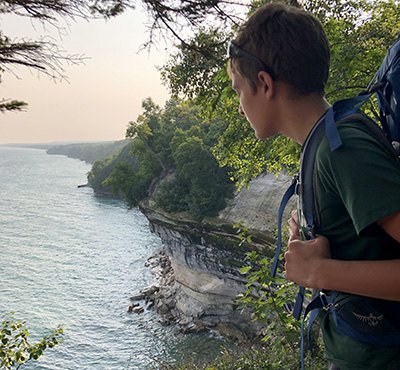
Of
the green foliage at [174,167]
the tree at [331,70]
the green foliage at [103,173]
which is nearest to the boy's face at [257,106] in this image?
the tree at [331,70]

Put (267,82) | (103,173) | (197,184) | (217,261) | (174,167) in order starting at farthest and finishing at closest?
(103,173)
(174,167)
(197,184)
(217,261)
(267,82)

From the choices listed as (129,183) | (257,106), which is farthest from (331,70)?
(129,183)

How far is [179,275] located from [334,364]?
93.2ft

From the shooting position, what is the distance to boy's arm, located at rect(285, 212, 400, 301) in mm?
1031

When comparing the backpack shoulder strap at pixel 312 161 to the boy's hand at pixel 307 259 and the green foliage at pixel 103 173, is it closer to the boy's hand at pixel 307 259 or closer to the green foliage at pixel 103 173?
the boy's hand at pixel 307 259

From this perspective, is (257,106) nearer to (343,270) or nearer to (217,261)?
(343,270)

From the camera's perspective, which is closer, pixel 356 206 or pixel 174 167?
pixel 356 206

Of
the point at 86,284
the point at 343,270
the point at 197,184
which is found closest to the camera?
the point at 343,270

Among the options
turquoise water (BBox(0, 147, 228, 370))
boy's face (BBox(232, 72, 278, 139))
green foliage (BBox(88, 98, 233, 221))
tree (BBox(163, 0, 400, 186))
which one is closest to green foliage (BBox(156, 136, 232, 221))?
green foliage (BBox(88, 98, 233, 221))

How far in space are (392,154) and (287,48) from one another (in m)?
0.46

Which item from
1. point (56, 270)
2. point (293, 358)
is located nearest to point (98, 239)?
point (56, 270)

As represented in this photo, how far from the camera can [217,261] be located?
83.3 ft

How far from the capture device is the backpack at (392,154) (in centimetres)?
108

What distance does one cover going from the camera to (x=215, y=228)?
2645cm
